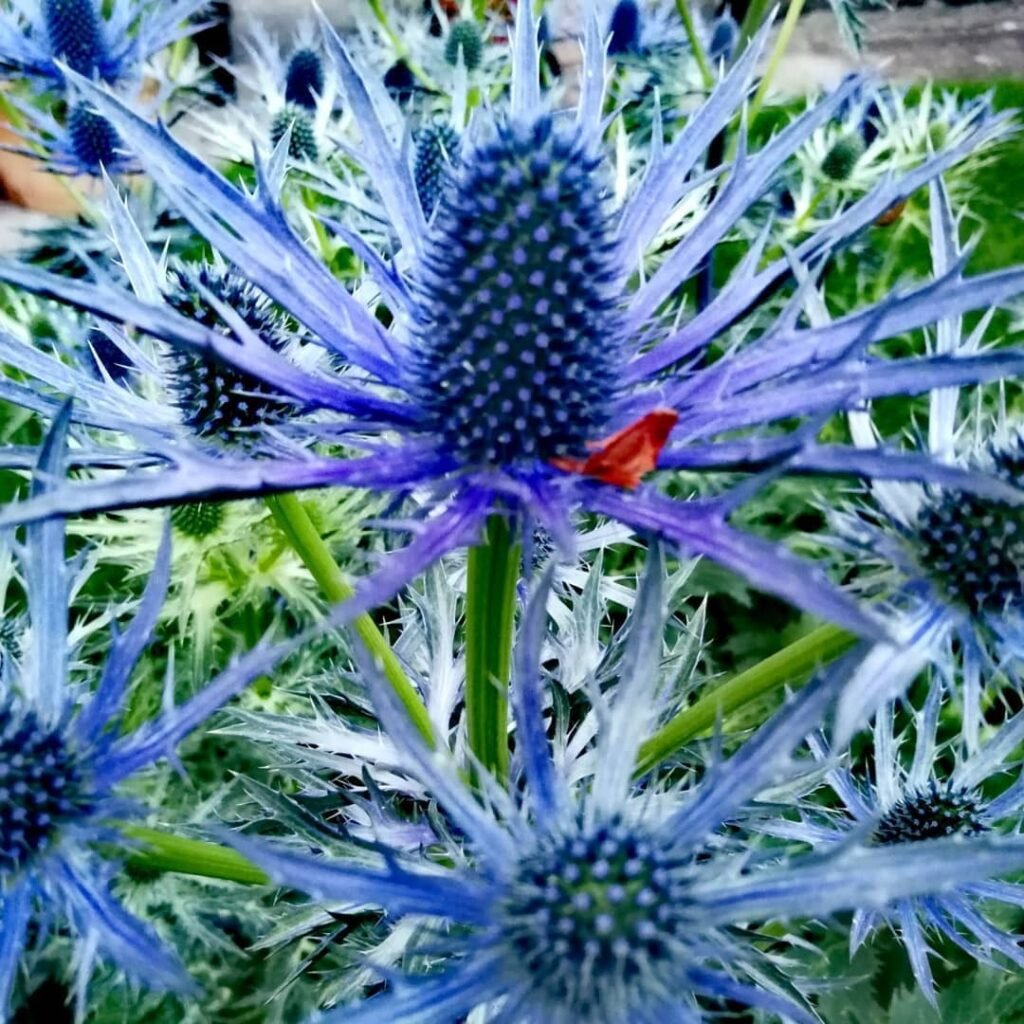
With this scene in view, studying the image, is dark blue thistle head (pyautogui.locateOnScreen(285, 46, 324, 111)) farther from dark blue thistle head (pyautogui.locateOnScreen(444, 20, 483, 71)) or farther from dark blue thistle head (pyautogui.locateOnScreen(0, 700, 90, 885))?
dark blue thistle head (pyautogui.locateOnScreen(0, 700, 90, 885))

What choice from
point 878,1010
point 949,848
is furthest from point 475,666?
point 878,1010

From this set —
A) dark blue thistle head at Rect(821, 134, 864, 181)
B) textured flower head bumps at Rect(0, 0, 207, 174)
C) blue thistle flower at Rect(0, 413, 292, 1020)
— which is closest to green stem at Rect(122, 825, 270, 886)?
blue thistle flower at Rect(0, 413, 292, 1020)

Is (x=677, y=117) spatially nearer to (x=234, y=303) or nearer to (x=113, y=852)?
(x=234, y=303)

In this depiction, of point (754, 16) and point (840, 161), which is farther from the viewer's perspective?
point (840, 161)

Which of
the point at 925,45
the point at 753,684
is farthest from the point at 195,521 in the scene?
the point at 925,45

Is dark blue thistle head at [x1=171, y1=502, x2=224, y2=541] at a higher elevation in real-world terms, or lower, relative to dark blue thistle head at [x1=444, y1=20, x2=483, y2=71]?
lower

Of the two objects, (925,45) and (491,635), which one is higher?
(491,635)

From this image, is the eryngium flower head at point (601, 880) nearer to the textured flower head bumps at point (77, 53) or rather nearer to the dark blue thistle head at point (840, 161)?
the textured flower head bumps at point (77, 53)

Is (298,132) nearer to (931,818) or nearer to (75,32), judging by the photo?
(75,32)
